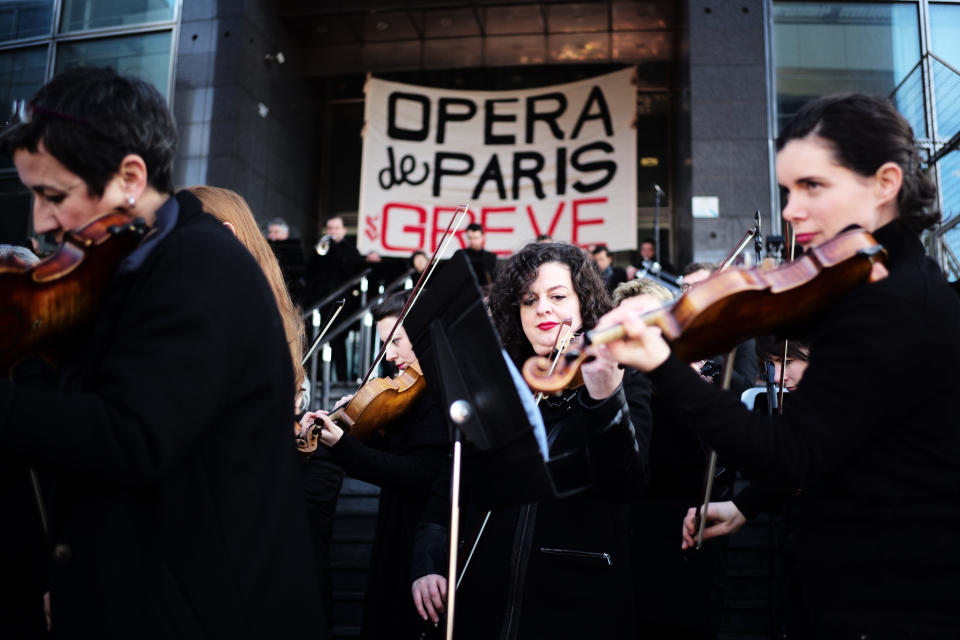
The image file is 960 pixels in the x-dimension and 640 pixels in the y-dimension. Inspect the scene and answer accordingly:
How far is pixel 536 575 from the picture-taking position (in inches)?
91.4

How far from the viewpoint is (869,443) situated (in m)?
1.62

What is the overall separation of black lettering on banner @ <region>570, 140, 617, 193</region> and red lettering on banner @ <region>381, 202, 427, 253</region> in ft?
7.43

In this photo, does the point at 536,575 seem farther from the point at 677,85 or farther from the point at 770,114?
the point at 677,85

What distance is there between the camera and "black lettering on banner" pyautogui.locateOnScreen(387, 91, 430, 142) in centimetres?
1238

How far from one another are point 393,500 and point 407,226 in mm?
8821

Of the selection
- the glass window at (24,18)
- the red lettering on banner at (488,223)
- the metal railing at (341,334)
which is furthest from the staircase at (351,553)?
the glass window at (24,18)

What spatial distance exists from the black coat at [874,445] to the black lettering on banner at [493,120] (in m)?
11.1

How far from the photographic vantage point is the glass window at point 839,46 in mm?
10414

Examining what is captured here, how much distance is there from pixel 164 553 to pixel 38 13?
520 inches

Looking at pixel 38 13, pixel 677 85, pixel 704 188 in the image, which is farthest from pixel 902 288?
pixel 38 13

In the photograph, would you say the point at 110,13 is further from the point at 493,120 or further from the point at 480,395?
the point at 480,395

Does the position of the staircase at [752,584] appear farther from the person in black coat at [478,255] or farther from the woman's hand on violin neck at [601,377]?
the person in black coat at [478,255]

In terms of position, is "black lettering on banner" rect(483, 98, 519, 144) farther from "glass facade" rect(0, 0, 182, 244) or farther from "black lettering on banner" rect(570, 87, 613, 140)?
"glass facade" rect(0, 0, 182, 244)

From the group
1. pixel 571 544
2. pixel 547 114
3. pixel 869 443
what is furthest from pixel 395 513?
pixel 547 114
